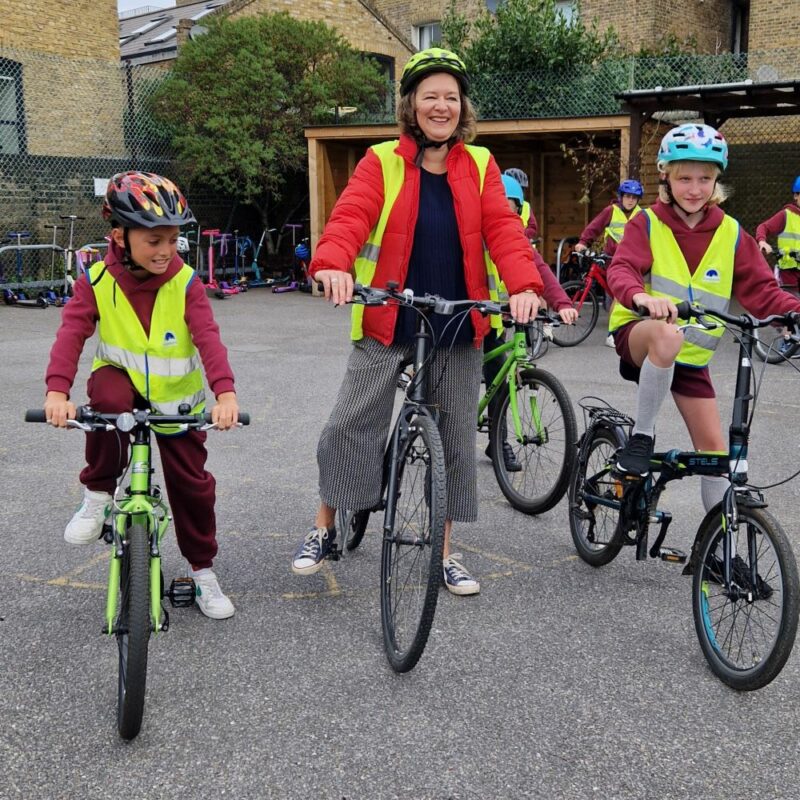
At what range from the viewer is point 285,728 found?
10.1ft

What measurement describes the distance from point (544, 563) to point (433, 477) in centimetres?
141

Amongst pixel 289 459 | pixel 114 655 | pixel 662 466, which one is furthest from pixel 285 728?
pixel 289 459

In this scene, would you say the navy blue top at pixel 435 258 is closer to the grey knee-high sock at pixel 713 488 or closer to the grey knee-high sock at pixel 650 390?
the grey knee-high sock at pixel 650 390

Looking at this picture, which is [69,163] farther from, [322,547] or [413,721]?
[413,721]

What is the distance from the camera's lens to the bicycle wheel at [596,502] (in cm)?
434

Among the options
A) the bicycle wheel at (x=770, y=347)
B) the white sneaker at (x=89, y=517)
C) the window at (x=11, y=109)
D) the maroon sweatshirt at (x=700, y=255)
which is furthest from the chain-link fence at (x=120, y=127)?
the white sneaker at (x=89, y=517)

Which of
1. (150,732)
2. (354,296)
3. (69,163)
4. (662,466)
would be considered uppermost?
(69,163)

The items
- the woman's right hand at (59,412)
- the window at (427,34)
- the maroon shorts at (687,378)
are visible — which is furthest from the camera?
the window at (427,34)

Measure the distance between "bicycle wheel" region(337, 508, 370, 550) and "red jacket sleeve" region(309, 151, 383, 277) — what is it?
1.13 meters

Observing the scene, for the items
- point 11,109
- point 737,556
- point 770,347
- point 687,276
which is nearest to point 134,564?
point 737,556

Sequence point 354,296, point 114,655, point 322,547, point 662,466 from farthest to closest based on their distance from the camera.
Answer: point 322,547
point 662,466
point 114,655
point 354,296

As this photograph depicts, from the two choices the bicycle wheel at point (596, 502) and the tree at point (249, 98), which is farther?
the tree at point (249, 98)

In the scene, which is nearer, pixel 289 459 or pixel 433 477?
pixel 433 477

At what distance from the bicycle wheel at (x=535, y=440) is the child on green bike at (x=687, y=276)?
1.04 m
